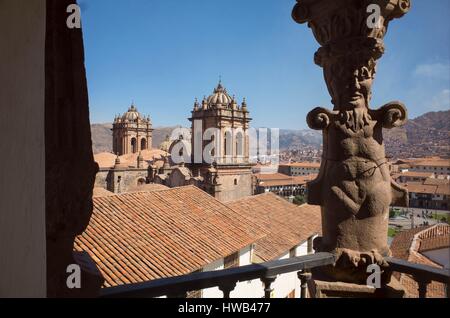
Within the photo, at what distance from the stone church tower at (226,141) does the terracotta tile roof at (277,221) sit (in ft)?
39.4

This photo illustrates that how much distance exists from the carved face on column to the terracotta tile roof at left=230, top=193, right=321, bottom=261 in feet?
41.9

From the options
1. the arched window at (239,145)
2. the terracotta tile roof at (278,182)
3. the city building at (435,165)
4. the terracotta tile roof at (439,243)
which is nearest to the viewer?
the city building at (435,165)

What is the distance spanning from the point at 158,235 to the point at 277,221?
979cm

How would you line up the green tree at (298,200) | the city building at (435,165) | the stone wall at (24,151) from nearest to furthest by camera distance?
1. the stone wall at (24,151)
2. the city building at (435,165)
3. the green tree at (298,200)

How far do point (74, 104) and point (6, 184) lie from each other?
0.53 metres

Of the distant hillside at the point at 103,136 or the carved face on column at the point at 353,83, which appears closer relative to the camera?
the carved face on column at the point at 353,83

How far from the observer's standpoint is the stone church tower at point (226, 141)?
34.7 meters

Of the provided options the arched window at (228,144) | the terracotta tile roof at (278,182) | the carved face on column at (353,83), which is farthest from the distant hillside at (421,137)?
the terracotta tile roof at (278,182)

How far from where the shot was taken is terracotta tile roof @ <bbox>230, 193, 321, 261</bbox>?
15.9 metres

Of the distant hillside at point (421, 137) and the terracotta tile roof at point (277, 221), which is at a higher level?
the distant hillside at point (421, 137)

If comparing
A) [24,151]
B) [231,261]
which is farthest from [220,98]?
A: [24,151]

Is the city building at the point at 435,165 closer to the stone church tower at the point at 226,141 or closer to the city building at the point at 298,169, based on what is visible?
the stone church tower at the point at 226,141

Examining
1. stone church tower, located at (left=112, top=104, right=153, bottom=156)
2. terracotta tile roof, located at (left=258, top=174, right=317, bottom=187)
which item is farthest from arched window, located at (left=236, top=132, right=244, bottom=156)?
stone church tower, located at (left=112, top=104, right=153, bottom=156)

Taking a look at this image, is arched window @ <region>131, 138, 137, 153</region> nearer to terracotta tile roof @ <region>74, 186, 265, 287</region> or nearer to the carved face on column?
terracotta tile roof @ <region>74, 186, 265, 287</region>
